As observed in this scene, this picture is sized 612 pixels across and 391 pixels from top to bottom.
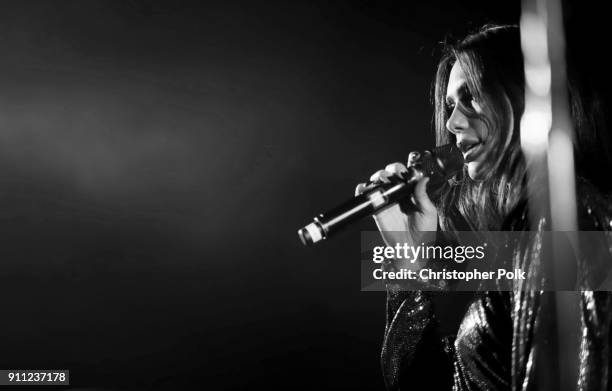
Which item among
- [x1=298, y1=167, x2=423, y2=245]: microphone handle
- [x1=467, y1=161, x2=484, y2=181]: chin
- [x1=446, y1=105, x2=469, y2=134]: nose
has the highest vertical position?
[x1=446, y1=105, x2=469, y2=134]: nose

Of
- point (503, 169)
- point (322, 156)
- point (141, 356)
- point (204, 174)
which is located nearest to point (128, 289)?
point (141, 356)

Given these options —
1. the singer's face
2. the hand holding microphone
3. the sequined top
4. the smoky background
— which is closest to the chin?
the singer's face

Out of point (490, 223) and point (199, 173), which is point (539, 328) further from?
point (199, 173)

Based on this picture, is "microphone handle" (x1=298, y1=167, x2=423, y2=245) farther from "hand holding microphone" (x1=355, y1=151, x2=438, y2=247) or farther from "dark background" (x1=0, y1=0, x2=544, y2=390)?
"dark background" (x1=0, y1=0, x2=544, y2=390)

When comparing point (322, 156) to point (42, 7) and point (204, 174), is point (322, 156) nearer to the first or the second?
point (204, 174)

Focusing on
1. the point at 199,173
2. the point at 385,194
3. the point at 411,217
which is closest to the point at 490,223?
the point at 411,217

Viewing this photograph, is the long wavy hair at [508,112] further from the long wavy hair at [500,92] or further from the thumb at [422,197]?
A: the thumb at [422,197]

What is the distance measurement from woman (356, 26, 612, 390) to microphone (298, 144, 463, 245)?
24mm

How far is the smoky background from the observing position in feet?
5.55

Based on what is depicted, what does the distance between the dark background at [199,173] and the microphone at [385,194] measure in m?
0.67

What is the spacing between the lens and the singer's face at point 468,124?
86 centimetres

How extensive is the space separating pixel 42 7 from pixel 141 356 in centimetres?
149

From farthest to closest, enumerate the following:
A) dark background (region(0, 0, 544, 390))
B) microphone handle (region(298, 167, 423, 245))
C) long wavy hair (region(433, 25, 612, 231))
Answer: dark background (region(0, 0, 544, 390)), microphone handle (region(298, 167, 423, 245)), long wavy hair (region(433, 25, 612, 231))

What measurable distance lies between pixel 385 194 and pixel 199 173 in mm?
1130
